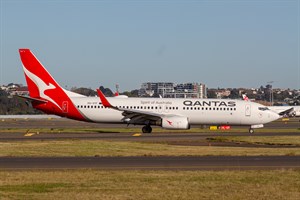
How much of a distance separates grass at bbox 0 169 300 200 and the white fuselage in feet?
107

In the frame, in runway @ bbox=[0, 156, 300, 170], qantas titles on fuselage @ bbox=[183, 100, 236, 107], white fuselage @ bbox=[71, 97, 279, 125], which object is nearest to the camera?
runway @ bbox=[0, 156, 300, 170]

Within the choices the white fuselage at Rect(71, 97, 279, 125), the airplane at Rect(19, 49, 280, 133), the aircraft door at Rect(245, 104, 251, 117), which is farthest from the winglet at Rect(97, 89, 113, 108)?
the aircraft door at Rect(245, 104, 251, 117)

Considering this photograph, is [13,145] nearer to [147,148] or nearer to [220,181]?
[147,148]

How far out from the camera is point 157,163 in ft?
87.2

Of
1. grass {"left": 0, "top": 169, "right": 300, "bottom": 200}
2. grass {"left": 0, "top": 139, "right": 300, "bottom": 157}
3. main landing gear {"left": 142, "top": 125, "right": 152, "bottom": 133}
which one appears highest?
main landing gear {"left": 142, "top": 125, "right": 152, "bottom": 133}

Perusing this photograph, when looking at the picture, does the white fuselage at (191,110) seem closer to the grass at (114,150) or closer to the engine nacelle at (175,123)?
the engine nacelle at (175,123)

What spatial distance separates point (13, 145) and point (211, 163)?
48.3 feet

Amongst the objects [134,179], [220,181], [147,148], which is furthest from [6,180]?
[147,148]

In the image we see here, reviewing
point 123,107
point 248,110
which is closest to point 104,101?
point 123,107

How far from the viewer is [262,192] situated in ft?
59.5

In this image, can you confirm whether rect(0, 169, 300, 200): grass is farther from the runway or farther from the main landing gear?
the main landing gear

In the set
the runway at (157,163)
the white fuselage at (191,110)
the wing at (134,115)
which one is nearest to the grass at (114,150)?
the runway at (157,163)

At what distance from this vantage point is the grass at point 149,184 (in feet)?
57.6

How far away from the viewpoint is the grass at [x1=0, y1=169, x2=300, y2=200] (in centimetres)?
1756
